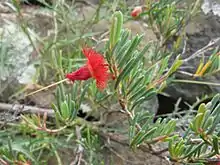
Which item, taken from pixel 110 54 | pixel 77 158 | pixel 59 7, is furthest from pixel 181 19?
pixel 110 54

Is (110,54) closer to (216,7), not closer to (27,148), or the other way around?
(27,148)

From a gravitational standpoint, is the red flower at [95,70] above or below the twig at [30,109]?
above

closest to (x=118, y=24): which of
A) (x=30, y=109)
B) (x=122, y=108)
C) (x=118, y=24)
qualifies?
(x=118, y=24)

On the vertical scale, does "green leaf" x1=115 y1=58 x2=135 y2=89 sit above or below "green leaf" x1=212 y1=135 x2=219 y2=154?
above

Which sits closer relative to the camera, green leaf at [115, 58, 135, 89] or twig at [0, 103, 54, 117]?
green leaf at [115, 58, 135, 89]

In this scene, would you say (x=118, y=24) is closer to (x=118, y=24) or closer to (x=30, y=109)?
(x=118, y=24)

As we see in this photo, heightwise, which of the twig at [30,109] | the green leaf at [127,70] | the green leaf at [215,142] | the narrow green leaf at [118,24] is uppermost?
the narrow green leaf at [118,24]

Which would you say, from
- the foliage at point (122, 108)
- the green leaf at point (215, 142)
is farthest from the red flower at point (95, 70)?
the green leaf at point (215, 142)

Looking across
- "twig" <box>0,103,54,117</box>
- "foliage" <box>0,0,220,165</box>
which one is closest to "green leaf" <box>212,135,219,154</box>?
"foliage" <box>0,0,220,165</box>

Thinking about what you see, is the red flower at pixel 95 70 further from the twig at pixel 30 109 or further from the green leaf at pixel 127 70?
the twig at pixel 30 109

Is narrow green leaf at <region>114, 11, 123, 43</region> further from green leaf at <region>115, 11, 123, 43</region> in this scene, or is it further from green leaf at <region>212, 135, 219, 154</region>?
green leaf at <region>212, 135, 219, 154</region>

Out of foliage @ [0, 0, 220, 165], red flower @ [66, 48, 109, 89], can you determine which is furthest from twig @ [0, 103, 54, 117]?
red flower @ [66, 48, 109, 89]

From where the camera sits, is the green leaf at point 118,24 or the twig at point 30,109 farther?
the twig at point 30,109

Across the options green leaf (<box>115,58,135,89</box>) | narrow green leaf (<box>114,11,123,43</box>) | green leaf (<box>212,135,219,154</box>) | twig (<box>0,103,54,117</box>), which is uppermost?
narrow green leaf (<box>114,11,123,43</box>)
